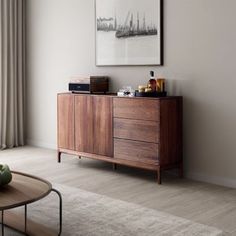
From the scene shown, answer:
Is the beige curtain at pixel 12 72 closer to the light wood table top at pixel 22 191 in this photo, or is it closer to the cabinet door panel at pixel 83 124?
the cabinet door panel at pixel 83 124

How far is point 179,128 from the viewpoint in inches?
176

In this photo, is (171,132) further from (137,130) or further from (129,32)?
(129,32)

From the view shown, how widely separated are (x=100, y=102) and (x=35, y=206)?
5.02ft

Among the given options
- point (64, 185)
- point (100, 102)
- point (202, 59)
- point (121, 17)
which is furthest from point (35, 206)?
point (121, 17)

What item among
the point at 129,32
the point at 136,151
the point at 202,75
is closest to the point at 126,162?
the point at 136,151

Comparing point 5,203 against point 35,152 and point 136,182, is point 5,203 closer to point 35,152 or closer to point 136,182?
point 136,182

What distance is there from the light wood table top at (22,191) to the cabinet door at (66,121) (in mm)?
1989

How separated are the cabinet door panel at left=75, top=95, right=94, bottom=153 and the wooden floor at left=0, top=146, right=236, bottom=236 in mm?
261

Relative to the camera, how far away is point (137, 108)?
436 centimetres

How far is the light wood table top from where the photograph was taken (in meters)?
2.59

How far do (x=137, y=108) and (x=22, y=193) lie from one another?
189cm

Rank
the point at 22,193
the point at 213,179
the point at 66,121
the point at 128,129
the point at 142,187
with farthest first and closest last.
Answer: the point at 66,121 → the point at 128,129 → the point at 213,179 → the point at 142,187 → the point at 22,193

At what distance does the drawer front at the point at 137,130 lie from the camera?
14.0 feet

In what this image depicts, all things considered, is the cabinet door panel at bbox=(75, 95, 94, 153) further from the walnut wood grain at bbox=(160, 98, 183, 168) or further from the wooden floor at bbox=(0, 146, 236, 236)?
the walnut wood grain at bbox=(160, 98, 183, 168)
